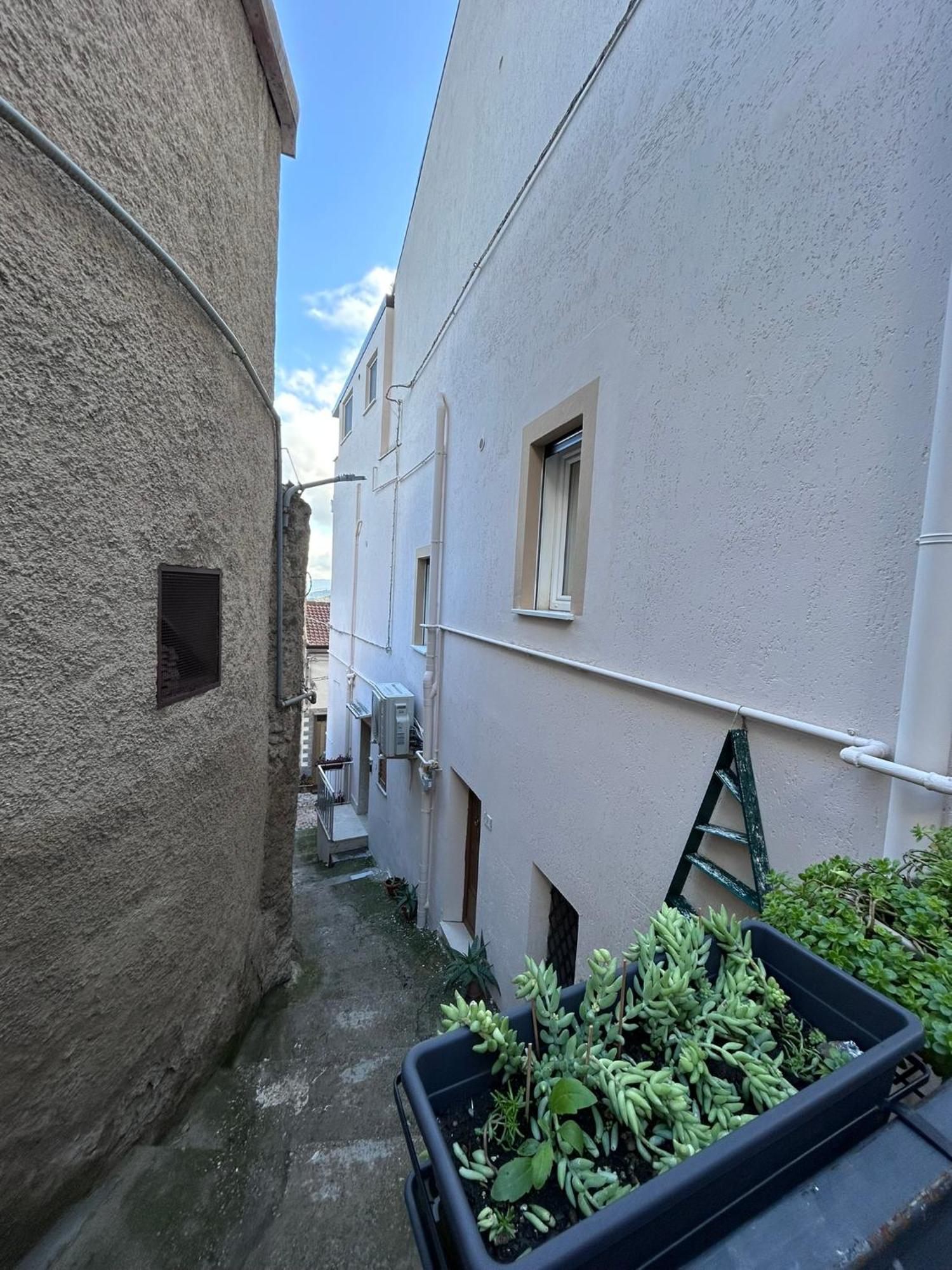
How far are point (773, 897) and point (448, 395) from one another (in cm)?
630

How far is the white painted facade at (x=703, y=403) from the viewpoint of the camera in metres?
1.59

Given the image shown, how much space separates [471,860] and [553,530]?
4102mm

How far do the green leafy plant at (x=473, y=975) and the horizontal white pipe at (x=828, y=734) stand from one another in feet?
10.9

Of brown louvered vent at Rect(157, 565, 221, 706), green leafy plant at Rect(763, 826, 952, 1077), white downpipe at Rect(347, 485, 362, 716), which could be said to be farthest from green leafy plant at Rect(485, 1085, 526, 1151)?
white downpipe at Rect(347, 485, 362, 716)

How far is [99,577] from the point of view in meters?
2.05

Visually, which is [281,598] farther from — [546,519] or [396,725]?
[396,725]

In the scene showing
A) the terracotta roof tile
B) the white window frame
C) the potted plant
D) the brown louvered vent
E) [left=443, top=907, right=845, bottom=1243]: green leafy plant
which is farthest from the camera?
the terracotta roof tile

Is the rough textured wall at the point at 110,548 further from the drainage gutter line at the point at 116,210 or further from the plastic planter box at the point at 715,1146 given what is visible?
the plastic planter box at the point at 715,1146

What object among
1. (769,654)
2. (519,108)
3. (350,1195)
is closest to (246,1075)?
(350,1195)

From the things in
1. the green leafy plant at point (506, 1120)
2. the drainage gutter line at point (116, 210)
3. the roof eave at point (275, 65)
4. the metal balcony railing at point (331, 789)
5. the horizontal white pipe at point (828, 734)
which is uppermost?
the roof eave at point (275, 65)

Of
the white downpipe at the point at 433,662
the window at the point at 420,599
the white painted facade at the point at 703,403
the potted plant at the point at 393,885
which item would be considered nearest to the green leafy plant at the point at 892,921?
the white painted facade at the point at 703,403

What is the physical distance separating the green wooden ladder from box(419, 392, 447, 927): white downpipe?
454 cm

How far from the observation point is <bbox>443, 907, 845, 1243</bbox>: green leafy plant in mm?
834

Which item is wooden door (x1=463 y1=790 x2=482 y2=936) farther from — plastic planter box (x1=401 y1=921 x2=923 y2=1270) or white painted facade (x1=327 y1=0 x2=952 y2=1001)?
plastic planter box (x1=401 y1=921 x2=923 y2=1270)
